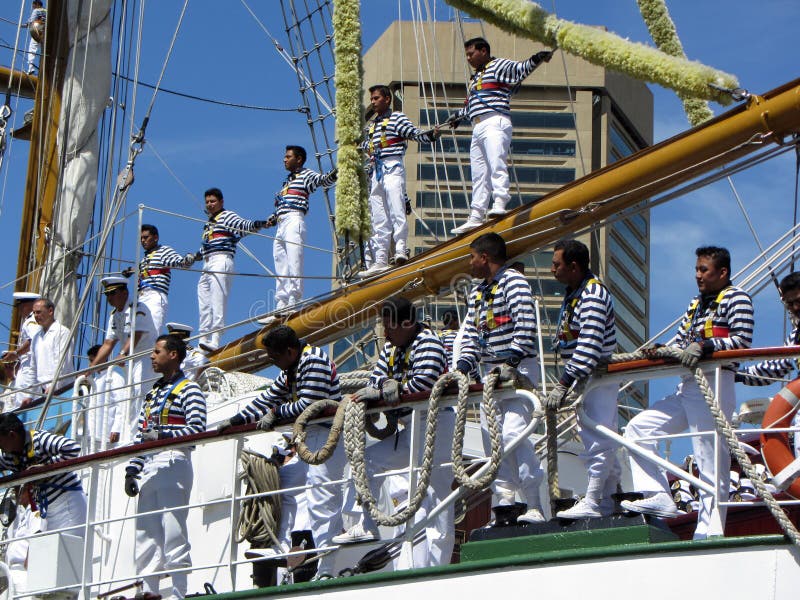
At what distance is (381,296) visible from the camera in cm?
1208

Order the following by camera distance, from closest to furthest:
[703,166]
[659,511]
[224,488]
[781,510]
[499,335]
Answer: [781,510], [659,511], [499,335], [703,166], [224,488]

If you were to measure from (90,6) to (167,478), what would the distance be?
862 cm

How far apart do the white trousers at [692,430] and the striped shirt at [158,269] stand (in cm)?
810

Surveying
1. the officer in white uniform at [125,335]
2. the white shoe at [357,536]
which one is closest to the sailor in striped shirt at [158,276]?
the officer in white uniform at [125,335]

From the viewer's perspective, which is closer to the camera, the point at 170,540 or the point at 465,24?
the point at 170,540

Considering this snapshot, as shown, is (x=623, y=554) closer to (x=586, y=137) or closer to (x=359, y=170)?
(x=359, y=170)

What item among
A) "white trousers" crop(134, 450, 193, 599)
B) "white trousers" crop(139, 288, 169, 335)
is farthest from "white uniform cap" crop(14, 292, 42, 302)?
"white trousers" crop(134, 450, 193, 599)

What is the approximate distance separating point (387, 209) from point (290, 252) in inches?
60.5

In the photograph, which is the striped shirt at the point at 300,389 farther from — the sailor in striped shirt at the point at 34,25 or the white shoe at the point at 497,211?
the sailor in striped shirt at the point at 34,25

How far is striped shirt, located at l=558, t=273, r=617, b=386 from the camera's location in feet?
25.1

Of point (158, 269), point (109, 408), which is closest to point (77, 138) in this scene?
point (158, 269)

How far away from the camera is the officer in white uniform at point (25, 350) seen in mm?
14227

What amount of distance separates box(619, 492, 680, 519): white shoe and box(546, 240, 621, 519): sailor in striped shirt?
0.66 ft

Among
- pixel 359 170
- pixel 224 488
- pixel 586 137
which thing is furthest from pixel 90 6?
pixel 586 137
